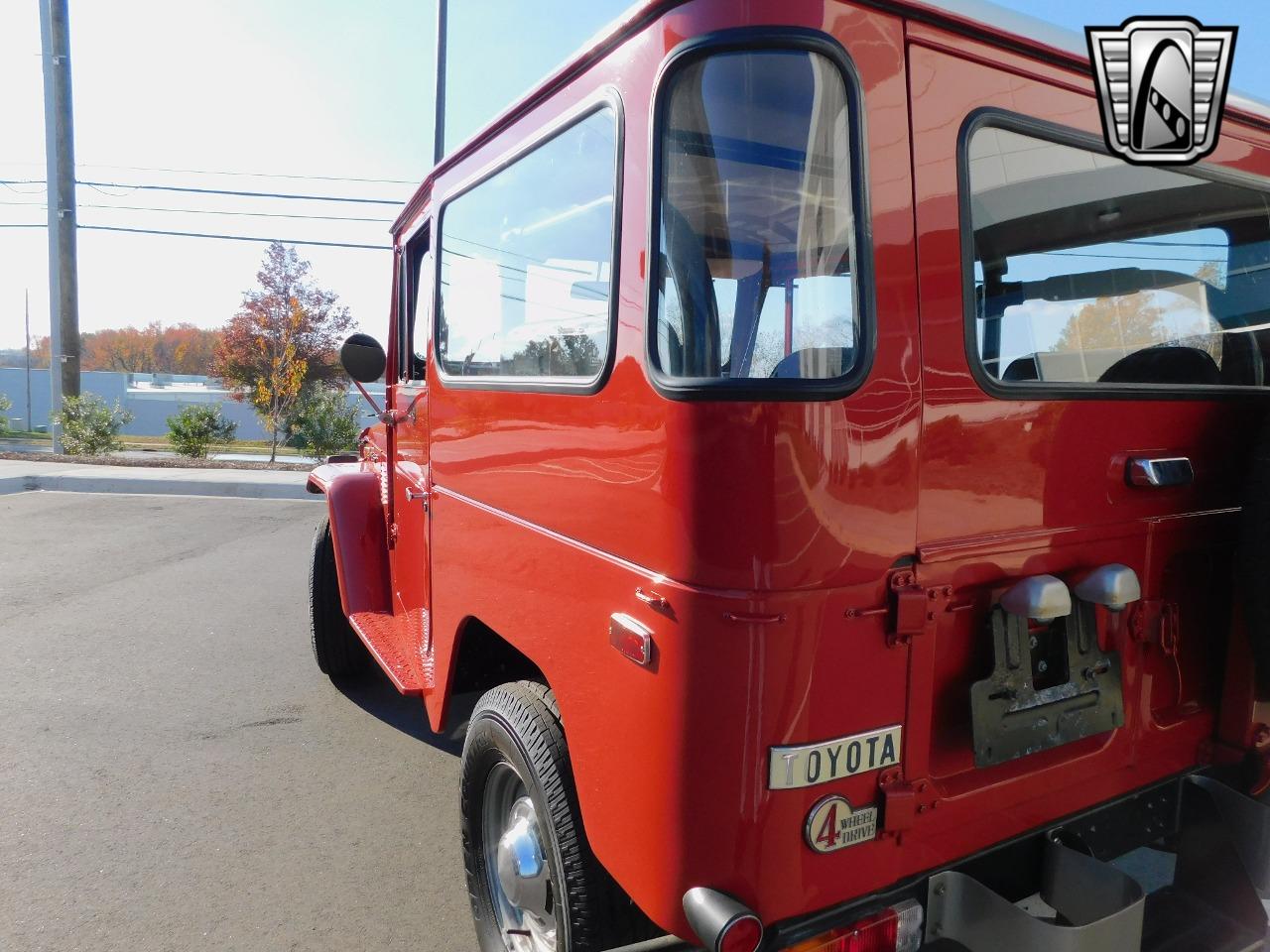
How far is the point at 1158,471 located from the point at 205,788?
142 inches

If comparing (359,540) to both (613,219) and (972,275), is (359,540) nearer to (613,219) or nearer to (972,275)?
(613,219)

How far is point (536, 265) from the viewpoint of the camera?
230 cm

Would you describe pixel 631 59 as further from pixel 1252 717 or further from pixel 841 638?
pixel 1252 717

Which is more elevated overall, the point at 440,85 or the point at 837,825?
the point at 440,85

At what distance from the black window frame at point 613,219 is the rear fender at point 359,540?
4.51 ft

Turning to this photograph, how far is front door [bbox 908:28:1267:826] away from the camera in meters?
1.68

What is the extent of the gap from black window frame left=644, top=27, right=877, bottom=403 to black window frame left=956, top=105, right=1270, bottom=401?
27 cm

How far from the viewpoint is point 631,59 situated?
1.69 m

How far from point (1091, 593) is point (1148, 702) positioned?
50cm

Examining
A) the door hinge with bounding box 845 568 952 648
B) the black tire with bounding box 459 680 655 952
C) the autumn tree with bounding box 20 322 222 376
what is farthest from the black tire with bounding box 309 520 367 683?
the autumn tree with bounding box 20 322 222 376

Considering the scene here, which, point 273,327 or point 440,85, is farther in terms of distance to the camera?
point 273,327

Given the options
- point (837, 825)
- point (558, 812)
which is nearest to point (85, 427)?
point (558, 812)

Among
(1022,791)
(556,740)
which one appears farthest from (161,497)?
(1022,791)

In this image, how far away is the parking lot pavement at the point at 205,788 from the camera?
8.81ft
